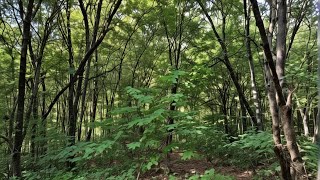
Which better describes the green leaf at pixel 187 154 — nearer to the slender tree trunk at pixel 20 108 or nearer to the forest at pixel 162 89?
the forest at pixel 162 89

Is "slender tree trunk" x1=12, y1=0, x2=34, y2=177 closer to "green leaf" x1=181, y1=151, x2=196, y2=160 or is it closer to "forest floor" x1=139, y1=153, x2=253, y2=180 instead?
"green leaf" x1=181, y1=151, x2=196, y2=160

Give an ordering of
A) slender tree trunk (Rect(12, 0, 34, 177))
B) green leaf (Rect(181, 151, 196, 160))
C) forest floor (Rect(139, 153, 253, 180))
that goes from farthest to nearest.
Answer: forest floor (Rect(139, 153, 253, 180)) < slender tree trunk (Rect(12, 0, 34, 177)) < green leaf (Rect(181, 151, 196, 160))

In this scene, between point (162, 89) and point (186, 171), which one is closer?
point (162, 89)

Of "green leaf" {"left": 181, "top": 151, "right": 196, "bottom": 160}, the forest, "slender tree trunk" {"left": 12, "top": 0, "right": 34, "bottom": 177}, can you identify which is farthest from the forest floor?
"green leaf" {"left": 181, "top": 151, "right": 196, "bottom": 160}

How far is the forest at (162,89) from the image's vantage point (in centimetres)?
355

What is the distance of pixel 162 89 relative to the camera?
404 centimetres

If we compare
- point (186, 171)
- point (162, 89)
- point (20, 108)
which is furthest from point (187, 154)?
point (186, 171)

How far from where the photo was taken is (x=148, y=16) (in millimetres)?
13336

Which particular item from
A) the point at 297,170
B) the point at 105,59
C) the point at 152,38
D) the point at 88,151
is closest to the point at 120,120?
the point at 88,151

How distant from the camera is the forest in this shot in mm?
3553

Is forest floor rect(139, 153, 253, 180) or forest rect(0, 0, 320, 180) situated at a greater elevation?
forest rect(0, 0, 320, 180)

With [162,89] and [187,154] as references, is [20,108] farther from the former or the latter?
[187,154]

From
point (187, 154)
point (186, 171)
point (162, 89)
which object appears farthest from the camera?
point (186, 171)

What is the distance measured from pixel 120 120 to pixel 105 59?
15287 mm
